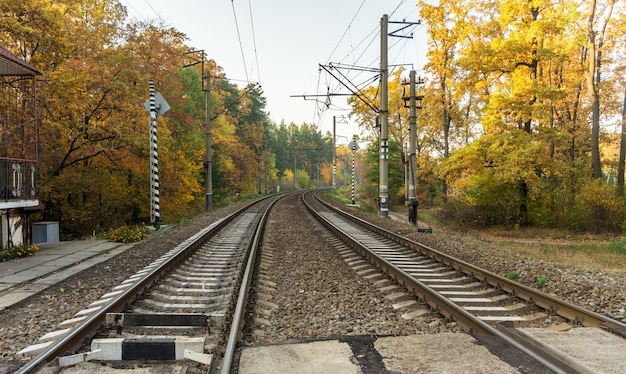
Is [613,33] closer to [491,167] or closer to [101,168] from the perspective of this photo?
[491,167]

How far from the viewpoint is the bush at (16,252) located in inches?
401

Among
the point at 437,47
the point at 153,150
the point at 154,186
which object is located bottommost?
the point at 154,186

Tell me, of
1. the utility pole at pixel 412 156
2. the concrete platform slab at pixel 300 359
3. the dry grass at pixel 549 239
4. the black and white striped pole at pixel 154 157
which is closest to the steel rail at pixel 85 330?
the concrete platform slab at pixel 300 359

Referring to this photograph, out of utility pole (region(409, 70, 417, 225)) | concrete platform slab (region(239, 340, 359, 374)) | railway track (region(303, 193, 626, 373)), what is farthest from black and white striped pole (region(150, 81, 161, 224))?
concrete platform slab (region(239, 340, 359, 374))

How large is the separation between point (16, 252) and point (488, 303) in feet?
35.9

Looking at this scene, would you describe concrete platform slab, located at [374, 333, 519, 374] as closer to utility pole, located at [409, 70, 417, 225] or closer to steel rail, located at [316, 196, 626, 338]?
steel rail, located at [316, 196, 626, 338]

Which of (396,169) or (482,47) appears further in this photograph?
(396,169)

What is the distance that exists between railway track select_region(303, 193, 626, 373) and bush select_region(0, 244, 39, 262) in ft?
27.5

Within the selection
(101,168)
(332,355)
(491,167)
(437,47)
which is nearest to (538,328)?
(332,355)

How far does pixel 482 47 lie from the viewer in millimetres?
20141

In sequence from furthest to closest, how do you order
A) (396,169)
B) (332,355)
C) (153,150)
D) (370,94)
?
1. (396,169)
2. (370,94)
3. (153,150)
4. (332,355)

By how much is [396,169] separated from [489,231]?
18427 millimetres

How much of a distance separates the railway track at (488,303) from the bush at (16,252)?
8.38 metres

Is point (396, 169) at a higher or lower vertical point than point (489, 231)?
higher
